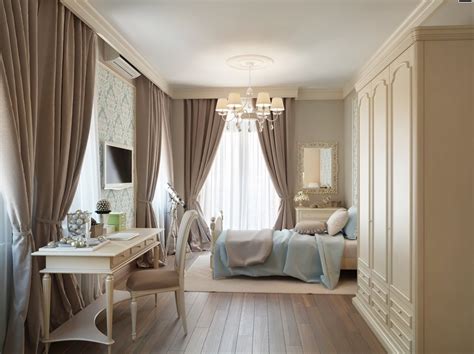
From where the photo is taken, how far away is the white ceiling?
3.30 m

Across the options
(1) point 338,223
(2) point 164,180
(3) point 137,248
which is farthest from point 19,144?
(2) point 164,180

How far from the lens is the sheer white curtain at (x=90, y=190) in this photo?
11.5ft

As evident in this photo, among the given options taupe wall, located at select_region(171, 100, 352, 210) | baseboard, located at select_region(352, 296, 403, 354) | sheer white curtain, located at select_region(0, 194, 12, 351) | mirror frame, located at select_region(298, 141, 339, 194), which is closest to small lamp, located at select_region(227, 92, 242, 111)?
taupe wall, located at select_region(171, 100, 352, 210)

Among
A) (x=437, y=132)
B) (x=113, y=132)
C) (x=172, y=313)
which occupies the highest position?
(x=113, y=132)

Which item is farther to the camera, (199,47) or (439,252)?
(199,47)

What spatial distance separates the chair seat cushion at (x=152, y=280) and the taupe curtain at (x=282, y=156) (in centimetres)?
360

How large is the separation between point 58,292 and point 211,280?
2011 millimetres

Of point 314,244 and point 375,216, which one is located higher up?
point 375,216

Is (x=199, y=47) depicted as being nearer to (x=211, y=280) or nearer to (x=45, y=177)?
(x=45, y=177)

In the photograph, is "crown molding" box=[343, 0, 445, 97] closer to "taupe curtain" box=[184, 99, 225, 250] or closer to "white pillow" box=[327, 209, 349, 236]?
"white pillow" box=[327, 209, 349, 236]

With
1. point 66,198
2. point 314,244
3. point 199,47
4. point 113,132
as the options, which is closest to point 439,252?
point 314,244

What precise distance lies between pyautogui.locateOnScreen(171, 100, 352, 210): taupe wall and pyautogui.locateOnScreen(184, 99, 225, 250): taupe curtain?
14 cm

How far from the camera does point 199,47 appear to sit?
14.3ft

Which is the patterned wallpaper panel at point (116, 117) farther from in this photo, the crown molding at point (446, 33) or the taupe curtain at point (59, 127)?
the crown molding at point (446, 33)
